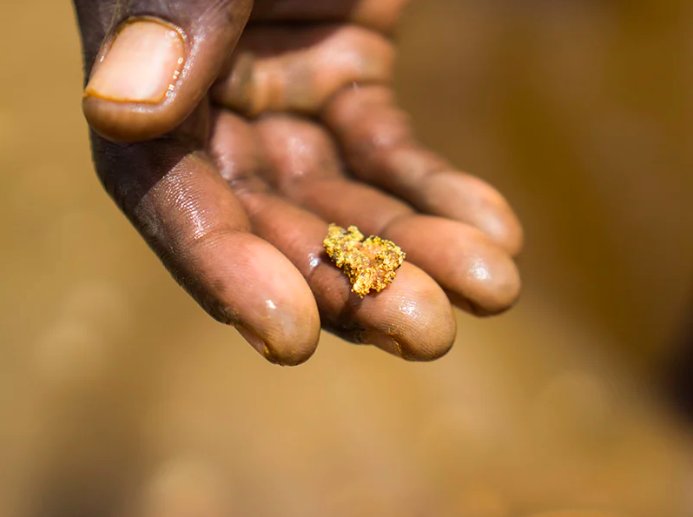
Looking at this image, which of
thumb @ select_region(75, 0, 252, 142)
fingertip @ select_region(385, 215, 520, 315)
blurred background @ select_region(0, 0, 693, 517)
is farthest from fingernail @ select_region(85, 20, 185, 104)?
blurred background @ select_region(0, 0, 693, 517)

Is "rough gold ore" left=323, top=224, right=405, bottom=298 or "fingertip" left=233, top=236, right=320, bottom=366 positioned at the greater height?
"rough gold ore" left=323, top=224, right=405, bottom=298

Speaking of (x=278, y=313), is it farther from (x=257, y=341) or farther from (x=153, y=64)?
(x=153, y=64)

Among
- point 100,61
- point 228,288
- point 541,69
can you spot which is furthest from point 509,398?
point 100,61

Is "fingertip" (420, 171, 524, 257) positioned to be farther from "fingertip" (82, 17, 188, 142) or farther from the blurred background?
the blurred background

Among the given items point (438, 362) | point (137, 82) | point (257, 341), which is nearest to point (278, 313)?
point (257, 341)

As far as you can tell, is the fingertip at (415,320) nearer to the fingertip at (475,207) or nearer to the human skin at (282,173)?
the human skin at (282,173)

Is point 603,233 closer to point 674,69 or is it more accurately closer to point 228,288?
point 674,69

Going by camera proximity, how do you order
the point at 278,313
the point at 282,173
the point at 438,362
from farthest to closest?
the point at 438,362
the point at 282,173
the point at 278,313
